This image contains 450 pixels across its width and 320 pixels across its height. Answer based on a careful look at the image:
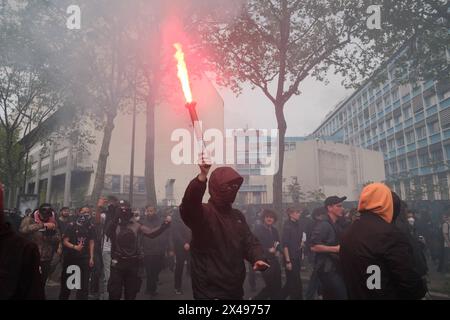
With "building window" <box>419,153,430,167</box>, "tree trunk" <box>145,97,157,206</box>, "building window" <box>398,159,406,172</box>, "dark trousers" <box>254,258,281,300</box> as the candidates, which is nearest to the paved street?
"dark trousers" <box>254,258,281,300</box>

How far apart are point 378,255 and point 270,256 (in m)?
3.41

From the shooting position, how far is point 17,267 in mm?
1811

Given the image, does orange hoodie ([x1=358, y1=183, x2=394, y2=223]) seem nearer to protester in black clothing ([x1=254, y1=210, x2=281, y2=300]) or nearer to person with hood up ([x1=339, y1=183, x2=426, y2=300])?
person with hood up ([x1=339, y1=183, x2=426, y2=300])

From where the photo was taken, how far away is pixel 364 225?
8.13 ft

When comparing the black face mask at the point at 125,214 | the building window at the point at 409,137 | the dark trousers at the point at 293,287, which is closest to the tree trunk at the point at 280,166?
the dark trousers at the point at 293,287

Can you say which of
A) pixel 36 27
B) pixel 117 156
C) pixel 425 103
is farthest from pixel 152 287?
pixel 425 103

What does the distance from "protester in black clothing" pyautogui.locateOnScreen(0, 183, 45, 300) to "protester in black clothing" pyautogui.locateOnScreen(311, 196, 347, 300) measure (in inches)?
131

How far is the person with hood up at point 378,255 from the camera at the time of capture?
2268 millimetres

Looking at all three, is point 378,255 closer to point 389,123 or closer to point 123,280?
point 123,280

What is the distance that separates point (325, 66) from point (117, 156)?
16.5m

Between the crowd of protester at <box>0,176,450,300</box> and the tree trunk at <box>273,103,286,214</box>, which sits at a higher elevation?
the tree trunk at <box>273,103,286,214</box>

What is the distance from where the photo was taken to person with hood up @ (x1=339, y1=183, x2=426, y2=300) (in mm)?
2268


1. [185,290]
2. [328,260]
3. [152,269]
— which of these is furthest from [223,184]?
[185,290]
